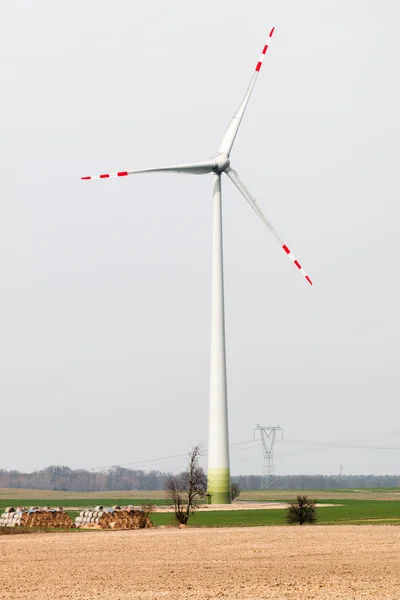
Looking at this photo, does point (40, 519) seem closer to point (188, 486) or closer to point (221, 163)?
point (188, 486)

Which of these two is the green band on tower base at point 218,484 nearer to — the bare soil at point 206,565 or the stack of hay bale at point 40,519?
the stack of hay bale at point 40,519

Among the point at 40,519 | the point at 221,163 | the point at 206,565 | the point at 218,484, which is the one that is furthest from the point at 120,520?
the point at 221,163

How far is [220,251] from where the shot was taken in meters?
82.5

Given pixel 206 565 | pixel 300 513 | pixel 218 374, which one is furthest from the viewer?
pixel 218 374

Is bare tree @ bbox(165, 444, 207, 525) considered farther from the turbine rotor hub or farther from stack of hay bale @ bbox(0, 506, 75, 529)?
the turbine rotor hub

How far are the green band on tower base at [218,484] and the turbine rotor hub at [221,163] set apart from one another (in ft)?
78.0

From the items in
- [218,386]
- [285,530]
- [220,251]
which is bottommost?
[285,530]

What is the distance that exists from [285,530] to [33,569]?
2308 centimetres

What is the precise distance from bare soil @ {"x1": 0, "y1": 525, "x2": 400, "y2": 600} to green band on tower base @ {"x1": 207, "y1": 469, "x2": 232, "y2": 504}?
24585mm

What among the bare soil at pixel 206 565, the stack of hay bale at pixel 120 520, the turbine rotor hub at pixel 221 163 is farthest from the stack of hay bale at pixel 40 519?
the turbine rotor hub at pixel 221 163

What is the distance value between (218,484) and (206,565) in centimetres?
4530

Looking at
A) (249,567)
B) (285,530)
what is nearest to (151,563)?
(249,567)

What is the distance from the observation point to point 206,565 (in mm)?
36625

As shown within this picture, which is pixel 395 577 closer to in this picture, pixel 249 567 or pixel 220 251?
pixel 249 567
